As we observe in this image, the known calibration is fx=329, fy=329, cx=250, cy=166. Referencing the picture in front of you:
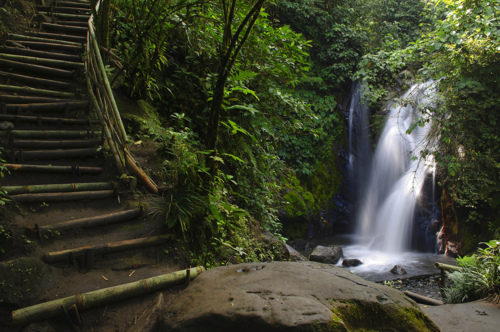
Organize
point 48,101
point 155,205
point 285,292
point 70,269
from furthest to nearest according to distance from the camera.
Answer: point 48,101 < point 155,205 < point 70,269 < point 285,292

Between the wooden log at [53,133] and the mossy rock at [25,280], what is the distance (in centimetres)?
225

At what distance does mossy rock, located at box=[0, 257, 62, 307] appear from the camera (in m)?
2.37

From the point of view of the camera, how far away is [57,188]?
145 inches

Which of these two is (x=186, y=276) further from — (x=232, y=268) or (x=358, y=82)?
(x=358, y=82)

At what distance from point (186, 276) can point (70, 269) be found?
0.97m

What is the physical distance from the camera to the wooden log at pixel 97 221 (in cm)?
311

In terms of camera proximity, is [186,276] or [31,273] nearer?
[31,273]

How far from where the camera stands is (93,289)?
8.41 ft

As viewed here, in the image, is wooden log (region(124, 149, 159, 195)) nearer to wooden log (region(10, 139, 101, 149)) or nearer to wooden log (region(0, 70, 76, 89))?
wooden log (region(10, 139, 101, 149))

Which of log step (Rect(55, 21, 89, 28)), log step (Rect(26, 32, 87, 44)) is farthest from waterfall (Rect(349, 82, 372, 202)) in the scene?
log step (Rect(26, 32, 87, 44))

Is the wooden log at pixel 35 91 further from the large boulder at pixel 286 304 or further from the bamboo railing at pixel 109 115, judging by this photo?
the large boulder at pixel 286 304

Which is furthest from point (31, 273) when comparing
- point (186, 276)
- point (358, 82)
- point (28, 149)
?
point (358, 82)

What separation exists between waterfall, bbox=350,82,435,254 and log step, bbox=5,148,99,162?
8329 mm

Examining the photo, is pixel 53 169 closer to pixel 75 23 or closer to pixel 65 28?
pixel 65 28
